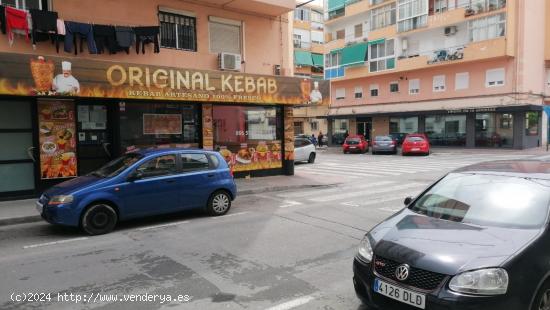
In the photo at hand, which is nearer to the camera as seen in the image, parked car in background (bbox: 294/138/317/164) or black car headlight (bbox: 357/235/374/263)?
black car headlight (bbox: 357/235/374/263)

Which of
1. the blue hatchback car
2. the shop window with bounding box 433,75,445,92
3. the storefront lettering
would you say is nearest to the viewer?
the blue hatchback car

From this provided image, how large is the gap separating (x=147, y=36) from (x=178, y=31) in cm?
136

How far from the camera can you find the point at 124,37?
475 inches

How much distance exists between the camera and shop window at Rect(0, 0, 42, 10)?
10902mm

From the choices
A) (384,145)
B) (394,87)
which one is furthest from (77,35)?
(394,87)

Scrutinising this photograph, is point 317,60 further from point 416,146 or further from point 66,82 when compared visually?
point 66,82

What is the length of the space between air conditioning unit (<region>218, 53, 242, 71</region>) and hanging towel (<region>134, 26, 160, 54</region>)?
224cm

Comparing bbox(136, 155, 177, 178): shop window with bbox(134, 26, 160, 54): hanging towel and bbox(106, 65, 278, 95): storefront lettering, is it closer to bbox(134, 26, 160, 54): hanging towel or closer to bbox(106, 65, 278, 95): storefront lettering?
bbox(106, 65, 278, 95): storefront lettering

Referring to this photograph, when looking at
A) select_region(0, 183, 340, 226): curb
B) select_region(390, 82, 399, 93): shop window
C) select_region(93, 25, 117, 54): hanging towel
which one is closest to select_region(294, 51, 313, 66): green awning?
select_region(390, 82, 399, 93): shop window

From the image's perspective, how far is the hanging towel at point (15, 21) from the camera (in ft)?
34.1

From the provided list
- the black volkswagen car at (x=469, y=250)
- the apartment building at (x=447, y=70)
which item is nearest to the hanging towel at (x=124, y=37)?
the black volkswagen car at (x=469, y=250)

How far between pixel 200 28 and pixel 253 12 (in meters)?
2.35

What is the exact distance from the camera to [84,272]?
559cm

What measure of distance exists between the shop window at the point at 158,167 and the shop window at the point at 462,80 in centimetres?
3198
